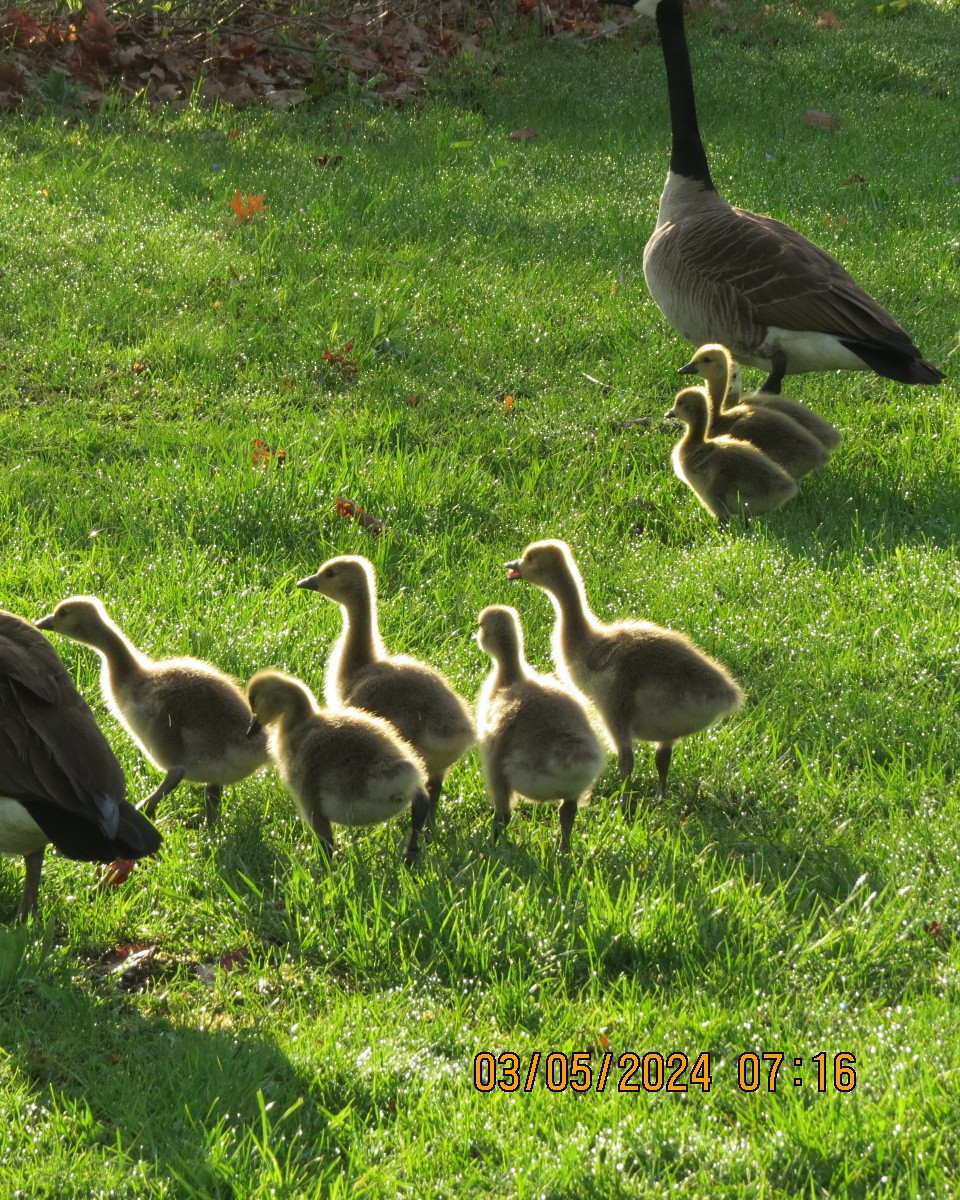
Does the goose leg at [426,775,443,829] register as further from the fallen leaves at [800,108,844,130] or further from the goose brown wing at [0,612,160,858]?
the fallen leaves at [800,108,844,130]

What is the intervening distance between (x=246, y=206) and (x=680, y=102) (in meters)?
3.49

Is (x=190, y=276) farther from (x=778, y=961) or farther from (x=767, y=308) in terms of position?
(x=778, y=961)

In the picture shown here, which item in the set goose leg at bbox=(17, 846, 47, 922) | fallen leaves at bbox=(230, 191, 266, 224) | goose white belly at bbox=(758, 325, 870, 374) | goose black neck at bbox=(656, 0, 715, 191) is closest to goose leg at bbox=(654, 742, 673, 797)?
goose leg at bbox=(17, 846, 47, 922)

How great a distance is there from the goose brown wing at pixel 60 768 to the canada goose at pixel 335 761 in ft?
1.96

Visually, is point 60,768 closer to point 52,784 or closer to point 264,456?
point 52,784

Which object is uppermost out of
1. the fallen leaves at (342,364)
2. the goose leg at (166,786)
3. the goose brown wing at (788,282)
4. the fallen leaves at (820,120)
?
the fallen leaves at (820,120)

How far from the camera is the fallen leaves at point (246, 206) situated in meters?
11.4

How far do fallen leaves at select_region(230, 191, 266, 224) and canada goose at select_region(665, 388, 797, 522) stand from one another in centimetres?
495

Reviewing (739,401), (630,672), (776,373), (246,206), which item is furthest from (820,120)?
(630,672)

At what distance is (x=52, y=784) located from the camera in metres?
4.54

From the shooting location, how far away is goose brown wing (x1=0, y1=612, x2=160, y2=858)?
176 inches

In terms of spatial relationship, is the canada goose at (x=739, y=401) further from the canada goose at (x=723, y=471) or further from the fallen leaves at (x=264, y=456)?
the fallen leaves at (x=264, y=456)

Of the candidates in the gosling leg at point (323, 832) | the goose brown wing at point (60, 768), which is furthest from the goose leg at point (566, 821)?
the goose brown wing at point (60, 768)

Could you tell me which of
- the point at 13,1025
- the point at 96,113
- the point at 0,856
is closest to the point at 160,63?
the point at 96,113
